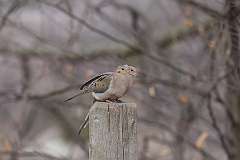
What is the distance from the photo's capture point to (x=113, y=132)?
247 centimetres

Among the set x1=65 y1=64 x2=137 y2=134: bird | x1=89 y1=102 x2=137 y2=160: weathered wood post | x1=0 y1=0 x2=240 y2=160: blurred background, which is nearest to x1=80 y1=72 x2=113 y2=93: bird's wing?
x1=65 y1=64 x2=137 y2=134: bird

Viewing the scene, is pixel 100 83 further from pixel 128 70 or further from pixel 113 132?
pixel 113 132

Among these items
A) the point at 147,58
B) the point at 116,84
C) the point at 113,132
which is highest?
the point at 147,58

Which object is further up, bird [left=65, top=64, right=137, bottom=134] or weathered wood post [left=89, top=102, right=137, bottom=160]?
bird [left=65, top=64, right=137, bottom=134]

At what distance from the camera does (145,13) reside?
5980 millimetres

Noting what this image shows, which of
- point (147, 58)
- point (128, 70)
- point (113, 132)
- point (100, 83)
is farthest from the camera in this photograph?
point (147, 58)

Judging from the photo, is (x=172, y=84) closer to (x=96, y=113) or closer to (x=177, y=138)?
(x=177, y=138)

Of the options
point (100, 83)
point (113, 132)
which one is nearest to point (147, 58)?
point (100, 83)

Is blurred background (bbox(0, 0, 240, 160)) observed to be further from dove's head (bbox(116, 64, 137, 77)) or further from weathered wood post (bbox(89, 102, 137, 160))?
weathered wood post (bbox(89, 102, 137, 160))

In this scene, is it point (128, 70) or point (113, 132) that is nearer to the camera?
point (113, 132)

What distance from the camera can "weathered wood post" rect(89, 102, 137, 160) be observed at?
2477 mm

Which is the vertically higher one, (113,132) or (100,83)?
(100,83)

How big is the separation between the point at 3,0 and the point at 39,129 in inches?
252

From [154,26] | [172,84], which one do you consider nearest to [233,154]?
[172,84]
